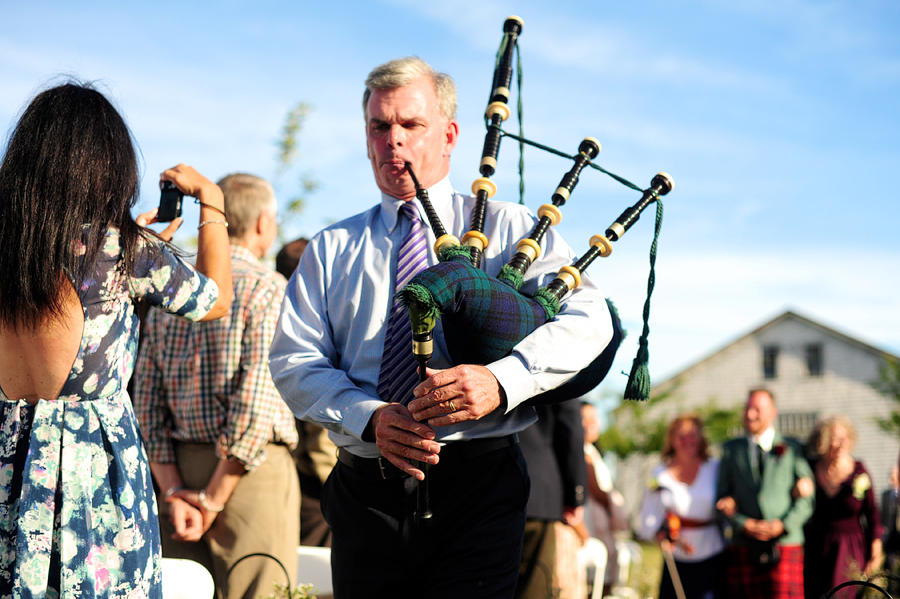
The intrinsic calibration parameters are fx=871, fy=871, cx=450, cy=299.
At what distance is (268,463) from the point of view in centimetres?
346

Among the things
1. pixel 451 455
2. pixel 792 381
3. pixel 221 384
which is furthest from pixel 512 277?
pixel 792 381

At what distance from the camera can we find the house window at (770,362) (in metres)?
35.2

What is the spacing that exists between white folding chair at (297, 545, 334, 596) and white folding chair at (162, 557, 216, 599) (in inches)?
31.5

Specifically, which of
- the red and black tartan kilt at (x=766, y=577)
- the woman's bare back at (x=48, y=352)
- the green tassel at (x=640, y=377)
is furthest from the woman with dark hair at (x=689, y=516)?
the woman's bare back at (x=48, y=352)

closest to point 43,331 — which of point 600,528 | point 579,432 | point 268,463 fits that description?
point 268,463

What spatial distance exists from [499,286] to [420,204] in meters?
0.58

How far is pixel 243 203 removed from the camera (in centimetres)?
367

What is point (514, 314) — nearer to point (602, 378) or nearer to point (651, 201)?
point (602, 378)

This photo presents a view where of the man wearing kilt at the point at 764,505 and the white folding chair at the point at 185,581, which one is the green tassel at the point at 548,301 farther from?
the man wearing kilt at the point at 764,505

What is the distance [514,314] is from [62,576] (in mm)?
1277

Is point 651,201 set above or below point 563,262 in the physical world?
above

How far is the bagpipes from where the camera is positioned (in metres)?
2.17

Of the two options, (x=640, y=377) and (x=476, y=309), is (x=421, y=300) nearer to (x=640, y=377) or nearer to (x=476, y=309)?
(x=476, y=309)

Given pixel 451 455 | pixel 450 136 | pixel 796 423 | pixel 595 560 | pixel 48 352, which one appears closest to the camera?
pixel 48 352
